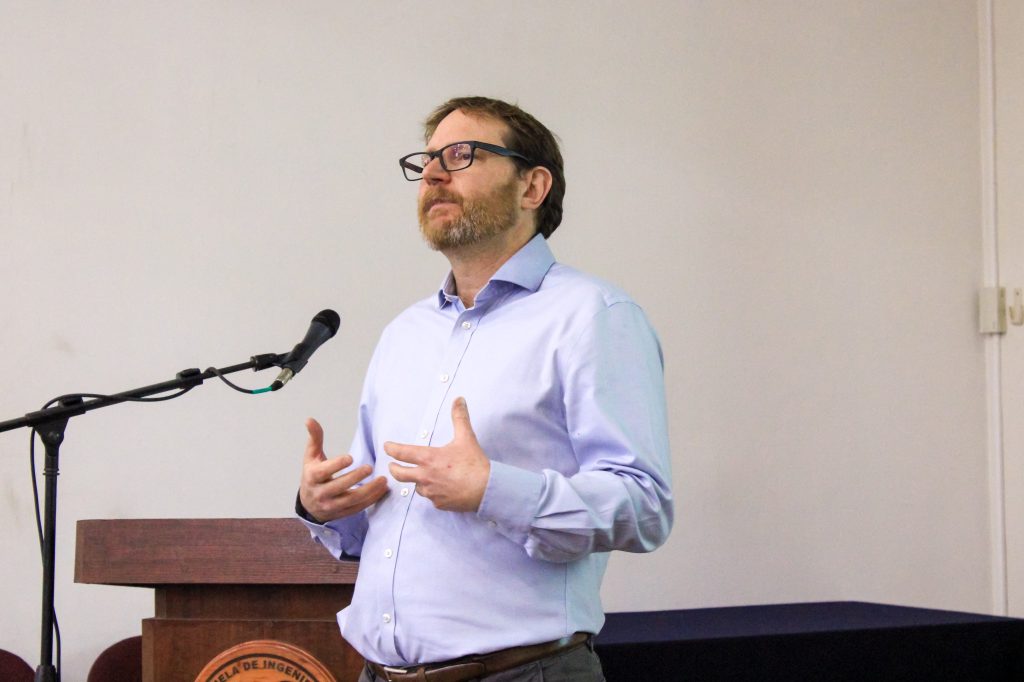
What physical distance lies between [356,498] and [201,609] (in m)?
0.53

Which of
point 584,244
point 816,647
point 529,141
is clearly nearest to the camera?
point 529,141

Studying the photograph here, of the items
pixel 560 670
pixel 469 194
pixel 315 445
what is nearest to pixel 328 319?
pixel 315 445

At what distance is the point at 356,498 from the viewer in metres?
1.71

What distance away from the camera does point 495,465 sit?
4.89ft

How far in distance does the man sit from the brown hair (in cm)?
4

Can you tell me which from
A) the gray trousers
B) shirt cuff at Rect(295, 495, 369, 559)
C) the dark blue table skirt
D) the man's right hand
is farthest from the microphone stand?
the dark blue table skirt

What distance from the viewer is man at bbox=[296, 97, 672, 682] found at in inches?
59.6

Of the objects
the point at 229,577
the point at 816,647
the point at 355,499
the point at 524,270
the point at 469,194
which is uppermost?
the point at 469,194

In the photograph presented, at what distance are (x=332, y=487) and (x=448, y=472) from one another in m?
0.29

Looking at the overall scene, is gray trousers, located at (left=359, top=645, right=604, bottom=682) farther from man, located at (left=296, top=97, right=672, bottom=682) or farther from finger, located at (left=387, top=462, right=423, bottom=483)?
finger, located at (left=387, top=462, right=423, bottom=483)

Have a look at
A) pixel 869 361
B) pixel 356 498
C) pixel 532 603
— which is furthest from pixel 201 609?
pixel 869 361

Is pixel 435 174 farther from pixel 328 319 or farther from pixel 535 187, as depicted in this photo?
pixel 328 319

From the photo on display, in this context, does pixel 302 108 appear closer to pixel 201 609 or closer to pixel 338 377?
pixel 338 377

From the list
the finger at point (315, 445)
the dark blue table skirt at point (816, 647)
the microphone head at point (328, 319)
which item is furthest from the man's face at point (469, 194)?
the dark blue table skirt at point (816, 647)
